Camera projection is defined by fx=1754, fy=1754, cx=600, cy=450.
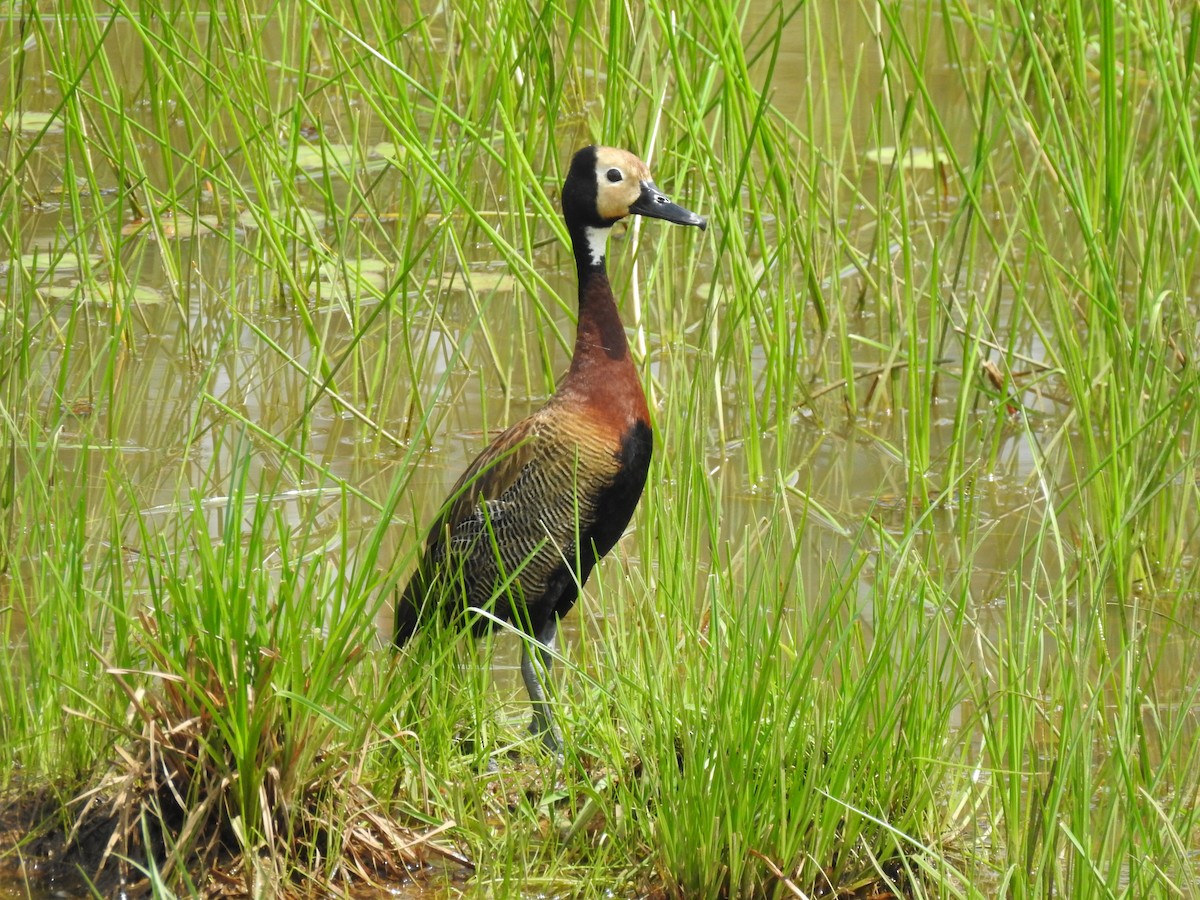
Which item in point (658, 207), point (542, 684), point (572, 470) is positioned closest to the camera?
point (542, 684)

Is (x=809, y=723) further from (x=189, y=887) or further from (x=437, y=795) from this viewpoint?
(x=189, y=887)

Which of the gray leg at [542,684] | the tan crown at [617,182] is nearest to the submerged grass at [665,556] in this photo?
the gray leg at [542,684]

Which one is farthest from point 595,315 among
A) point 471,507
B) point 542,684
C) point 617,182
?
point 542,684

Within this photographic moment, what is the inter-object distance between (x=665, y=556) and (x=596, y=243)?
103 centimetres

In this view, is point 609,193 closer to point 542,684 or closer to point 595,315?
point 595,315

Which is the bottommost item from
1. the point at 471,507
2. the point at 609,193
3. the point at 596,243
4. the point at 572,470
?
the point at 471,507

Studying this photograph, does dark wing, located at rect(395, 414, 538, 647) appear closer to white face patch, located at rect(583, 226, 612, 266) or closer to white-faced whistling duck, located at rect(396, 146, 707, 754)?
white-faced whistling duck, located at rect(396, 146, 707, 754)

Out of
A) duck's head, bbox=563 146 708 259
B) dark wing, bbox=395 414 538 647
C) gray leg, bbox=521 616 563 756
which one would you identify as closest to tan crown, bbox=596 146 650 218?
duck's head, bbox=563 146 708 259

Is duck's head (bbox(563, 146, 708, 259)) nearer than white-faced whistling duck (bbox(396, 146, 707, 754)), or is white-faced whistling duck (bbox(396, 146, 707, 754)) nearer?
white-faced whistling duck (bbox(396, 146, 707, 754))

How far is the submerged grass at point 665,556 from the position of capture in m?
2.69

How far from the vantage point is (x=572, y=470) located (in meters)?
3.77

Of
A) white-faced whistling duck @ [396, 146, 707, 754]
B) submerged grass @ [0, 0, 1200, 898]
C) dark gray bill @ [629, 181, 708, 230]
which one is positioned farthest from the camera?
dark gray bill @ [629, 181, 708, 230]

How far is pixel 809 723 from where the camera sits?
2869 mm

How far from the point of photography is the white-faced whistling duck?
375cm
